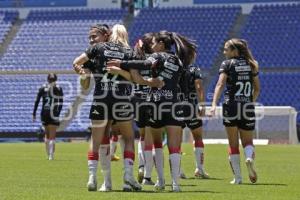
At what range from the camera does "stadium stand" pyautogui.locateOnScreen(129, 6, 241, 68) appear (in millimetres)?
42472

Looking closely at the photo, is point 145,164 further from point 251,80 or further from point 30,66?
point 30,66

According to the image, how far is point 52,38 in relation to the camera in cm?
4462

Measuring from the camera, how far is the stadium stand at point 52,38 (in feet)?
142

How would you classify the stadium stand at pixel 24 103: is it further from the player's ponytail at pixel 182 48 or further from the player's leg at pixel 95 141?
the player's leg at pixel 95 141

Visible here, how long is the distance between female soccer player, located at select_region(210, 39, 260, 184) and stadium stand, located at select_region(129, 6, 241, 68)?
1118 inches

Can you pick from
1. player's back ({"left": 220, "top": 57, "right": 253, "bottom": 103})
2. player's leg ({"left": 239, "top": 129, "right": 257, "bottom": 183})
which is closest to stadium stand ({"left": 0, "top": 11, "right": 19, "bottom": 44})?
player's back ({"left": 220, "top": 57, "right": 253, "bottom": 103})

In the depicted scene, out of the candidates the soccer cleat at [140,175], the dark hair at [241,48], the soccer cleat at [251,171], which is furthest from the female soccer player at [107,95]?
the dark hair at [241,48]

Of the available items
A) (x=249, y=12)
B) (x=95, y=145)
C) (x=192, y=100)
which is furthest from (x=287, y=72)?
(x=95, y=145)

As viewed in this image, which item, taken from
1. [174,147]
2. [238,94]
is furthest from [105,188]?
[238,94]

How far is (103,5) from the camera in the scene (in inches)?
1836

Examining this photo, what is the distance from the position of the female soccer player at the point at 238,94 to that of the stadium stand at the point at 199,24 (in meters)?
28.4

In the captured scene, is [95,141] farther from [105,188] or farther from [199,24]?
[199,24]

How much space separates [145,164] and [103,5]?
34.3 metres

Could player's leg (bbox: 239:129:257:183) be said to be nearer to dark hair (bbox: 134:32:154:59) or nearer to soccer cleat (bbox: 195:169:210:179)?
soccer cleat (bbox: 195:169:210:179)
